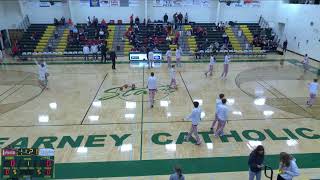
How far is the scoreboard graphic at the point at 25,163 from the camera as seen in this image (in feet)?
19.8

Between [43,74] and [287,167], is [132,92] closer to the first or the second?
[43,74]

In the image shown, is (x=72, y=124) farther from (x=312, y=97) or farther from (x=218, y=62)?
(x=218, y=62)

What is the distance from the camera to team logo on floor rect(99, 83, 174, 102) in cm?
1439

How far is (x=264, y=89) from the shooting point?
15812 millimetres

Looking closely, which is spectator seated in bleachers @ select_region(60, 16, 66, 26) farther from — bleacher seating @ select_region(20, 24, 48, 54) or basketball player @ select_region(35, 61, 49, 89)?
basketball player @ select_region(35, 61, 49, 89)

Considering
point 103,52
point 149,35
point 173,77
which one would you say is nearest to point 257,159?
point 173,77

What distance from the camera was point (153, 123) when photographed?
451 inches

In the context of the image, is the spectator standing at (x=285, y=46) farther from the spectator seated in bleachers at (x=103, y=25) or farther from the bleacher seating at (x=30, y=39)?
the bleacher seating at (x=30, y=39)

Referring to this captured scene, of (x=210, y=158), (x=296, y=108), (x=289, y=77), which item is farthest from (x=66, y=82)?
(x=289, y=77)

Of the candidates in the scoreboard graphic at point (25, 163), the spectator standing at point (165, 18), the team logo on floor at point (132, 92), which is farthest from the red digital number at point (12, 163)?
the spectator standing at point (165, 18)

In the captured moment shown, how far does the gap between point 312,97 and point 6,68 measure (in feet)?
64.4

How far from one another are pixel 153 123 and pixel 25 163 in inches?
235

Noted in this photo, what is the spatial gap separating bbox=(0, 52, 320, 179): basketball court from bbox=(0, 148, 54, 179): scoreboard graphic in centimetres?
223

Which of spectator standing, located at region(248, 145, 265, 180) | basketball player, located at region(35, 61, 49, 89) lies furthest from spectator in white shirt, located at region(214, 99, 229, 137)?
basketball player, located at region(35, 61, 49, 89)
